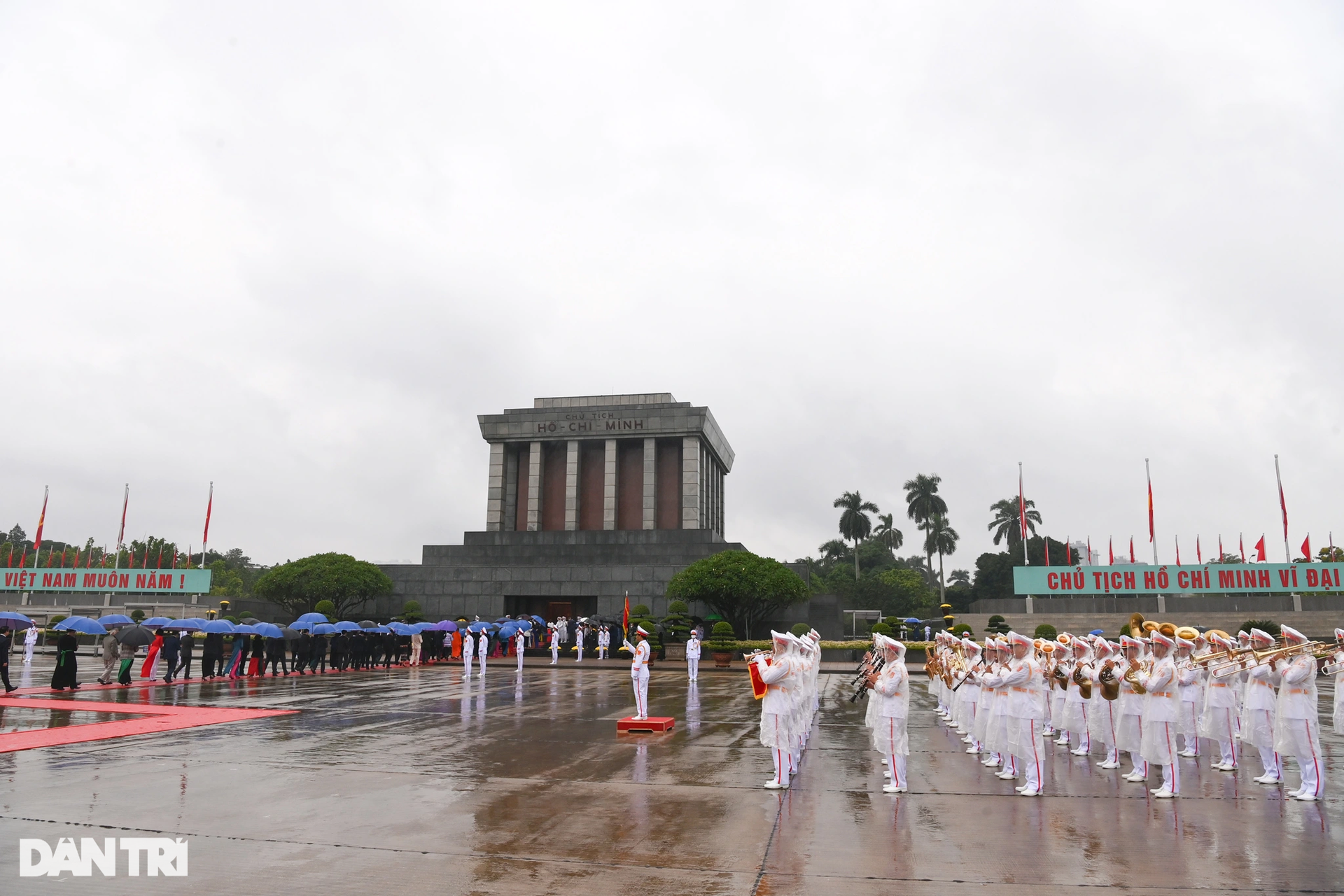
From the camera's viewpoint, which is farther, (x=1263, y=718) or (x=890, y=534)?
(x=890, y=534)

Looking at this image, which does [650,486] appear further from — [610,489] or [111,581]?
[111,581]

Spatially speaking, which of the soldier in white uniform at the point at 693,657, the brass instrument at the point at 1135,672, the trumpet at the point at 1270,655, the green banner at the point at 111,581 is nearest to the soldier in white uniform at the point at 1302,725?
the trumpet at the point at 1270,655

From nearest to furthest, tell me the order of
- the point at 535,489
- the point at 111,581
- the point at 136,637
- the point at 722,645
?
the point at 136,637 < the point at 722,645 < the point at 111,581 < the point at 535,489

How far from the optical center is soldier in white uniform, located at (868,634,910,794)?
9883 millimetres

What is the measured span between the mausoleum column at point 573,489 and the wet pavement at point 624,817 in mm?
40084

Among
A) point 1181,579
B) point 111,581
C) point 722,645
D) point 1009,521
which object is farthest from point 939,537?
point 111,581

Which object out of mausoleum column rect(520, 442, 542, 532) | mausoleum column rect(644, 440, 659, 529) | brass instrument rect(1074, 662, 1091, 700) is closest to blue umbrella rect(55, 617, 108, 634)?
brass instrument rect(1074, 662, 1091, 700)

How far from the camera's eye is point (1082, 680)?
38.8ft

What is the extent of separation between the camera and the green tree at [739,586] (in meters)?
39.5

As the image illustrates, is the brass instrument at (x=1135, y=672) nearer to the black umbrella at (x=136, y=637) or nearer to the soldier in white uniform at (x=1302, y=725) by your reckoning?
the soldier in white uniform at (x=1302, y=725)

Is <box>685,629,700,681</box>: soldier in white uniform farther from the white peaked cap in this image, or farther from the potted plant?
the white peaked cap

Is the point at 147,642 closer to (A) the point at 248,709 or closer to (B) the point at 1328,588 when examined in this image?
(A) the point at 248,709

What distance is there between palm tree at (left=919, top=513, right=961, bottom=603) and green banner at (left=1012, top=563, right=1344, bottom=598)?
38496 mm

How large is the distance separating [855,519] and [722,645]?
5578 cm
